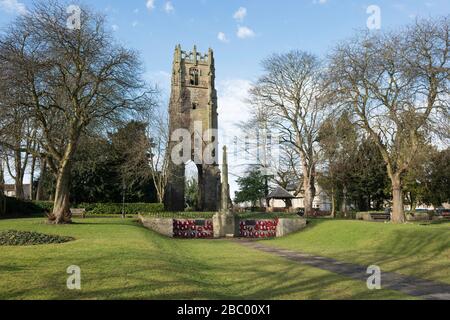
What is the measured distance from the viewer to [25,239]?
15.9 meters

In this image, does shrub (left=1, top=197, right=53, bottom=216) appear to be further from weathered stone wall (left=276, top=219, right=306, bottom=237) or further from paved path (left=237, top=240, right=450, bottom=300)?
paved path (left=237, top=240, right=450, bottom=300)

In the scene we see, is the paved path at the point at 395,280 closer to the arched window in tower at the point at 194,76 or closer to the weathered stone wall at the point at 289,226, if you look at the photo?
the weathered stone wall at the point at 289,226

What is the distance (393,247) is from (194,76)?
4394 cm

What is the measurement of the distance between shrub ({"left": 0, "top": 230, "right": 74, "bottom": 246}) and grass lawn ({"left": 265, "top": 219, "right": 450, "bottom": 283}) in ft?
36.1

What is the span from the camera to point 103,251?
13.3 meters

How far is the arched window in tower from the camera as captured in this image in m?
57.3

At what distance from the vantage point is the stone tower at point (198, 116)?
53281mm

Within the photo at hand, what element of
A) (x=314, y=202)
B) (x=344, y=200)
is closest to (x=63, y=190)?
(x=344, y=200)

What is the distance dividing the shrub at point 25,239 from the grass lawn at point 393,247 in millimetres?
11000

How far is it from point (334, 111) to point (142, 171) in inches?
999

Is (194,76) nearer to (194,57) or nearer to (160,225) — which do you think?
(194,57)

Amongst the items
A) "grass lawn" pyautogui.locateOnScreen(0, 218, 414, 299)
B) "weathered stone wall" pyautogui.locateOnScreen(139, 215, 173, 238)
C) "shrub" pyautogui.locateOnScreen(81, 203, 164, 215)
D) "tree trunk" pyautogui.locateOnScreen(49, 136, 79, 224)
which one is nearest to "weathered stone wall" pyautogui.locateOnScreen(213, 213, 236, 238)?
"weathered stone wall" pyautogui.locateOnScreen(139, 215, 173, 238)
